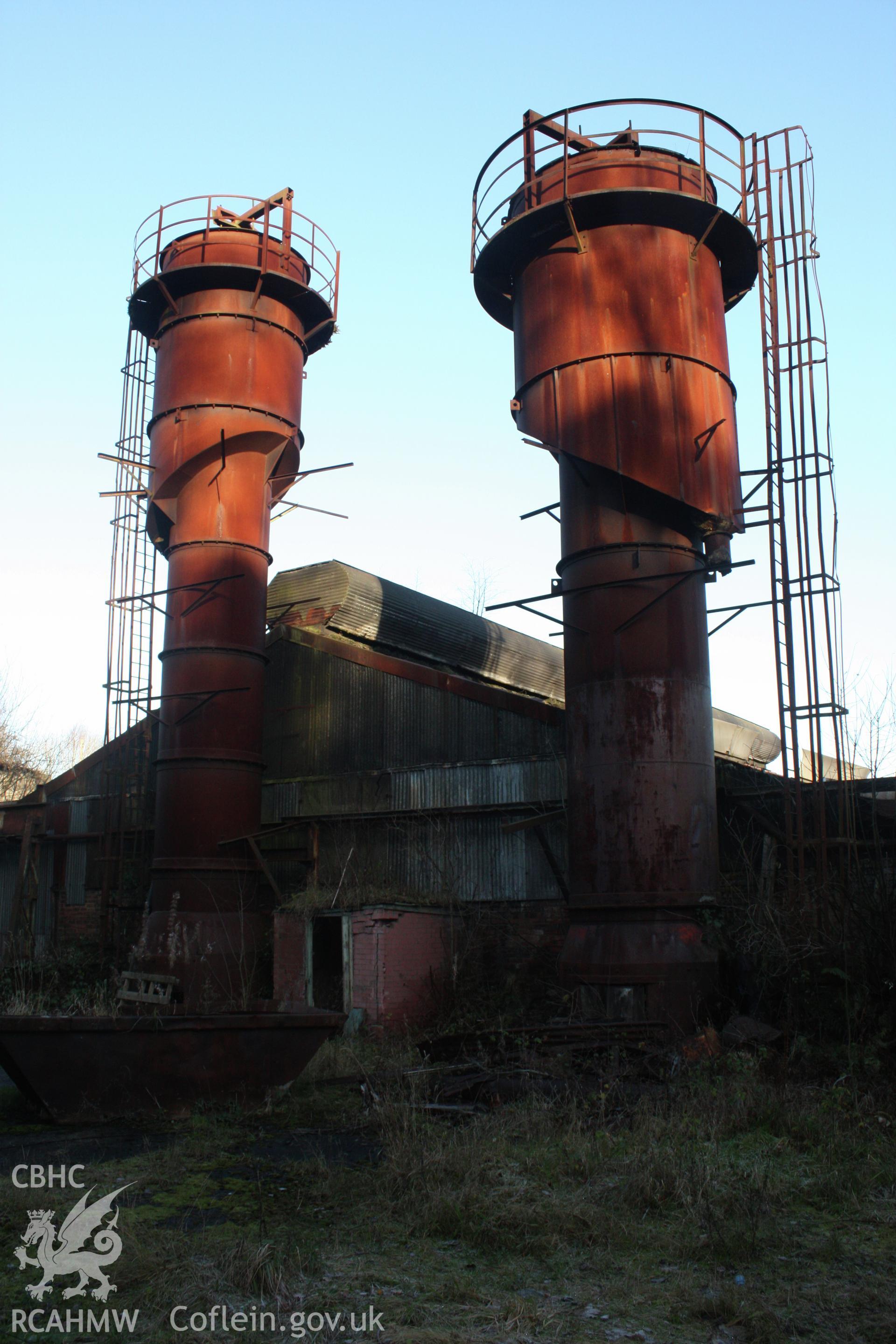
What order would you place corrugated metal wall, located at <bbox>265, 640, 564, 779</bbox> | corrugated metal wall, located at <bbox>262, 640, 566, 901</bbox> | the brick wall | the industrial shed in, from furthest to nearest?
corrugated metal wall, located at <bbox>265, 640, 564, 779</bbox> < corrugated metal wall, located at <bbox>262, 640, 566, 901</bbox> < the brick wall < the industrial shed

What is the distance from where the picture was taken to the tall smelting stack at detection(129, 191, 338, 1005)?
17.0m

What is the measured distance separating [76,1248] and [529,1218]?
2.62 meters

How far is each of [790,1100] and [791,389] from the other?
10794 mm

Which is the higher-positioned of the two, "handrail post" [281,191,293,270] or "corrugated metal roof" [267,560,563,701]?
"handrail post" [281,191,293,270]

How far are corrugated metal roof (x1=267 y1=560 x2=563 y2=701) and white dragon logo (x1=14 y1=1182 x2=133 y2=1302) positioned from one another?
15.1 m

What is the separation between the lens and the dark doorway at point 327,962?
16.7 m

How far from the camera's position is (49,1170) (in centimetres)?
729

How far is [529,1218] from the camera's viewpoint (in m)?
6.20

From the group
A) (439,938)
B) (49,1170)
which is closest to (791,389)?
(439,938)

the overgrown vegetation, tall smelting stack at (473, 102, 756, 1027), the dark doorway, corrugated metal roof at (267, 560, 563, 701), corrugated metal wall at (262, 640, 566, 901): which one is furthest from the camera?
corrugated metal roof at (267, 560, 563, 701)

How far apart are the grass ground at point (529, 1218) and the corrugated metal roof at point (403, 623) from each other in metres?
12.5

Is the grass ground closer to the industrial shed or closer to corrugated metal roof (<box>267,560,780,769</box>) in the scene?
the industrial shed

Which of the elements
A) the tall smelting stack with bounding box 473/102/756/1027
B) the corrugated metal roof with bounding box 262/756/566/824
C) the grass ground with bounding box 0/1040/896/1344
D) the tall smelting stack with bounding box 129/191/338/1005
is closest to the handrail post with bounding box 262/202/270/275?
the tall smelting stack with bounding box 129/191/338/1005

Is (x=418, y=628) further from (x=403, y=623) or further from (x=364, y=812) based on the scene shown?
(x=364, y=812)
